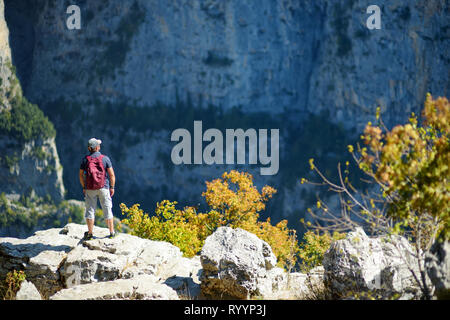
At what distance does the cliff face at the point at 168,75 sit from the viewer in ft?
320

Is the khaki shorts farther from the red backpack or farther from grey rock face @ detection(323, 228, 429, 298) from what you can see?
grey rock face @ detection(323, 228, 429, 298)

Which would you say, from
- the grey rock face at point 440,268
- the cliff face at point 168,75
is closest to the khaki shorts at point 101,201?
the grey rock face at point 440,268

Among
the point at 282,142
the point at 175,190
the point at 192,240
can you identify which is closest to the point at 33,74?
the point at 175,190

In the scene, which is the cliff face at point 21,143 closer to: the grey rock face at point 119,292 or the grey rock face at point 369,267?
the grey rock face at point 119,292

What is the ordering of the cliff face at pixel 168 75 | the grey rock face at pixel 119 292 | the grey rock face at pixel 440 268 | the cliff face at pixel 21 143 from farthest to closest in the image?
the cliff face at pixel 168 75 < the cliff face at pixel 21 143 < the grey rock face at pixel 119 292 < the grey rock face at pixel 440 268

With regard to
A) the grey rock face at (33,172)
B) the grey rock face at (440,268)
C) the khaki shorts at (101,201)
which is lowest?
the grey rock face at (33,172)

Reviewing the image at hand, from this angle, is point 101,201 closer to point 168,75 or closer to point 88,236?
point 88,236

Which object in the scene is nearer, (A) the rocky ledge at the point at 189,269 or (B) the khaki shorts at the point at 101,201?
(A) the rocky ledge at the point at 189,269

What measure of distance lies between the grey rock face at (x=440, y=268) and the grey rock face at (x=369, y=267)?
Answer: 700mm

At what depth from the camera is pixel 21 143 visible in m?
90.8

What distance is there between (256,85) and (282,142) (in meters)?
13.6

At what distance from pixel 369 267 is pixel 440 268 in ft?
5.38

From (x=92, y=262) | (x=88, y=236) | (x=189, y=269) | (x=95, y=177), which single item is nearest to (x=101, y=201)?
(x=95, y=177)

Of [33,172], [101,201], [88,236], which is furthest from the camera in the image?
[33,172]
